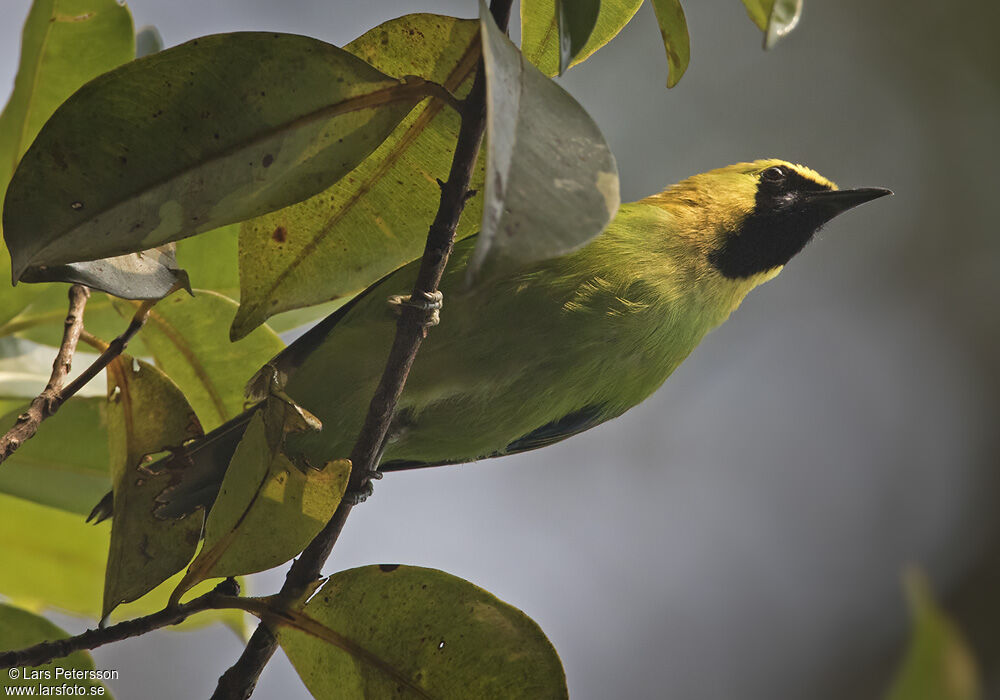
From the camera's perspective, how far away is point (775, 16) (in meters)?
0.95

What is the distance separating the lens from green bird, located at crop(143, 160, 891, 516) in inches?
61.6

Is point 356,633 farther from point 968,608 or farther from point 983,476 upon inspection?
point 983,476

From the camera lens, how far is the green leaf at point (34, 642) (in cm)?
114

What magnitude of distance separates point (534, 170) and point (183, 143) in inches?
15.5

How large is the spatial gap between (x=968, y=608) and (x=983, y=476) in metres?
1.52

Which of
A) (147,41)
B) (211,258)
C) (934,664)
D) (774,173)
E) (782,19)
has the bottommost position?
(934,664)

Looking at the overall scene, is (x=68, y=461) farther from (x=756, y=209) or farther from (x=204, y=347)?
(x=756, y=209)

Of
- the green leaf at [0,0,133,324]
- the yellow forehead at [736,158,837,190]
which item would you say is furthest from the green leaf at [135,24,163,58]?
the yellow forehead at [736,158,837,190]

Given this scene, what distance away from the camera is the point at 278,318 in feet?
5.22

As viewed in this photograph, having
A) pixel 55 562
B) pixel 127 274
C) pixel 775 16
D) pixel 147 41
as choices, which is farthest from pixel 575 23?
pixel 55 562

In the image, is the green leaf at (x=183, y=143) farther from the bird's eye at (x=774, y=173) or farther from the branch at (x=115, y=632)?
the bird's eye at (x=774, y=173)

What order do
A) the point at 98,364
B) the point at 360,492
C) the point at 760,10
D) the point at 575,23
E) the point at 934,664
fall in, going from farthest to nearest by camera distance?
the point at 360,492 < the point at 98,364 < the point at 760,10 < the point at 575,23 < the point at 934,664

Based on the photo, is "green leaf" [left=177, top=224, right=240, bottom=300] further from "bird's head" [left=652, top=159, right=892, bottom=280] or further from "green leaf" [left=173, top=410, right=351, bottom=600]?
"bird's head" [left=652, top=159, right=892, bottom=280]

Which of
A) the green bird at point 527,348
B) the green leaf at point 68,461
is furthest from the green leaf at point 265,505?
the green leaf at point 68,461
